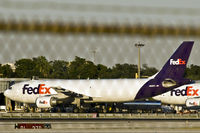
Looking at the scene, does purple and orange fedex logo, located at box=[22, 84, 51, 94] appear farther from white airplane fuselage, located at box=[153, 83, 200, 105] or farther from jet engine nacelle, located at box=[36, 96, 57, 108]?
white airplane fuselage, located at box=[153, 83, 200, 105]

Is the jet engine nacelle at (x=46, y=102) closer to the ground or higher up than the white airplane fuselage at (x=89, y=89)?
closer to the ground

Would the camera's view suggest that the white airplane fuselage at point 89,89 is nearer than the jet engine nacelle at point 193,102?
Yes

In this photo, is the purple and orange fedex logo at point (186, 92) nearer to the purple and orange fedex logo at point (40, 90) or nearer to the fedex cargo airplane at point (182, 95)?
the fedex cargo airplane at point (182, 95)

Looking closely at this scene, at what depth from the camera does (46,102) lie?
1996 inches

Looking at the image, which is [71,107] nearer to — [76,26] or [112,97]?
[112,97]

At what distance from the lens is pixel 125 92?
1938 inches

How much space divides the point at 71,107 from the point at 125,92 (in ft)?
42.6

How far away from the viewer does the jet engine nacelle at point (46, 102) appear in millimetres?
50688

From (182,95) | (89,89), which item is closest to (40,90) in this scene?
→ (89,89)

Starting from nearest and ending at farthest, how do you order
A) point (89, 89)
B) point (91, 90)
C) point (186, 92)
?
point (91, 90) < point (89, 89) < point (186, 92)

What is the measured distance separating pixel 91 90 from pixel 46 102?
5.61 m

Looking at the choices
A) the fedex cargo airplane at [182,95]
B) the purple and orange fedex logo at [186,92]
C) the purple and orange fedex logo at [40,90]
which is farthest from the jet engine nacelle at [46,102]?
the purple and orange fedex logo at [186,92]

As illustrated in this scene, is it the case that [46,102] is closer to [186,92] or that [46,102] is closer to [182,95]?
[182,95]

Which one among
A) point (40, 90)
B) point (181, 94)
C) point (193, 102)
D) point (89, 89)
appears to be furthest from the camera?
point (40, 90)
